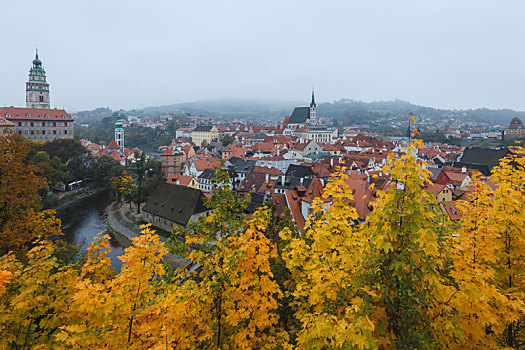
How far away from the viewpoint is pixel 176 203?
35750 mm

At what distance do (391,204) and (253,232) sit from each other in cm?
325

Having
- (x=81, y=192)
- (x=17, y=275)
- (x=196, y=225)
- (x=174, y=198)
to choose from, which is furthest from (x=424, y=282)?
(x=81, y=192)

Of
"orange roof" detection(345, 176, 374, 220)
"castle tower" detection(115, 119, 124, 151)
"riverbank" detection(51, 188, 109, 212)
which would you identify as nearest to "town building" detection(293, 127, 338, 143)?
"castle tower" detection(115, 119, 124, 151)

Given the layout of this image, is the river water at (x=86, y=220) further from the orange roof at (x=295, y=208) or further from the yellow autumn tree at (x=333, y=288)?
the yellow autumn tree at (x=333, y=288)

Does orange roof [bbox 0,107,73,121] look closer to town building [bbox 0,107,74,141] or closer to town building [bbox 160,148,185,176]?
town building [bbox 0,107,74,141]

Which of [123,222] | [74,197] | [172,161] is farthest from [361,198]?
[172,161]

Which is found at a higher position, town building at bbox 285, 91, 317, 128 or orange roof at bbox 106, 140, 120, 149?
town building at bbox 285, 91, 317, 128

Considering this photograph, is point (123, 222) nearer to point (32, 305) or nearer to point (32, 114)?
point (32, 305)

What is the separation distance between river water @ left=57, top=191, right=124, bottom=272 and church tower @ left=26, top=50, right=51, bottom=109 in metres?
64.6

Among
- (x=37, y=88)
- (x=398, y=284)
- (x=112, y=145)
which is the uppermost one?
(x=37, y=88)

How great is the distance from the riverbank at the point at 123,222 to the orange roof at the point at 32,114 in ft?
147

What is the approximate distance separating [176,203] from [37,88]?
94.0 meters

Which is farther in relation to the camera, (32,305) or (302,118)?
(302,118)

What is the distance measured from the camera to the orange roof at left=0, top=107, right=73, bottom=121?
71.3 m
